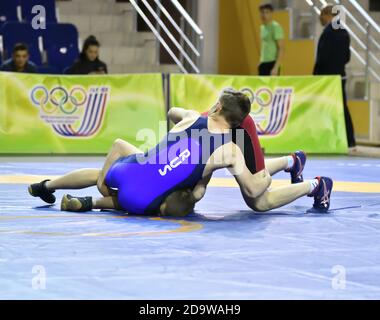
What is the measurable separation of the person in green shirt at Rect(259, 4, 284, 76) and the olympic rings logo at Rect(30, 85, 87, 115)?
366cm

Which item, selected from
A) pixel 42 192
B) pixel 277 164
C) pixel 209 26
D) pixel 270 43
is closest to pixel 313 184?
pixel 277 164

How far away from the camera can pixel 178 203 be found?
6.04 meters

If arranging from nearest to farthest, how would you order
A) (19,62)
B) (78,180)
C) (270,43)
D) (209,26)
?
1. (78,180)
2. (19,62)
3. (270,43)
4. (209,26)

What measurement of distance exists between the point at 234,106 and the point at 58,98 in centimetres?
551

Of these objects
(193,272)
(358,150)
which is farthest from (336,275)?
(358,150)

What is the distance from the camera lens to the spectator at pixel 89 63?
40.9 feet

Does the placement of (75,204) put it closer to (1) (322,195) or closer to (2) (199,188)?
(2) (199,188)

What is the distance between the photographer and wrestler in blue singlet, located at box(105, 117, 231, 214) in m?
5.89

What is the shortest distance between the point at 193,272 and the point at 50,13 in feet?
37.9

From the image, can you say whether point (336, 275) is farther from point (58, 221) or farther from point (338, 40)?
point (338, 40)

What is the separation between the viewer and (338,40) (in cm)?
1231

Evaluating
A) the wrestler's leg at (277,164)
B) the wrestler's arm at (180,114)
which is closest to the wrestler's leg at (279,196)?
the wrestler's leg at (277,164)

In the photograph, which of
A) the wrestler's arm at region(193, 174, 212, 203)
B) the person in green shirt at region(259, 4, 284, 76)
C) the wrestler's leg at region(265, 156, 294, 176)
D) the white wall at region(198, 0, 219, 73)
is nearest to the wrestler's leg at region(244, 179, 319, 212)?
the wrestler's arm at region(193, 174, 212, 203)

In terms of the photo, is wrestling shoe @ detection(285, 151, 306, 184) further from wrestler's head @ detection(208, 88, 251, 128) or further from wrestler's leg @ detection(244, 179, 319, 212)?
wrestler's head @ detection(208, 88, 251, 128)
